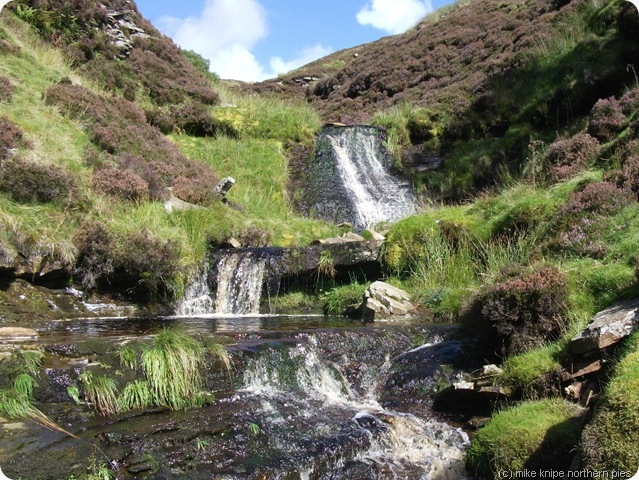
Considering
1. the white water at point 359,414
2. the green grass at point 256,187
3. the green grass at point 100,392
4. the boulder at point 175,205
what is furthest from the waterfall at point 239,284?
the green grass at point 100,392

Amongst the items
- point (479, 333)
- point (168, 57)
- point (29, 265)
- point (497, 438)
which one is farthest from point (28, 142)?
point (168, 57)

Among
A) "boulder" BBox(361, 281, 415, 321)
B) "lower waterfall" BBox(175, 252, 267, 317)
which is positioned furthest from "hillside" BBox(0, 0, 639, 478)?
"boulder" BBox(361, 281, 415, 321)

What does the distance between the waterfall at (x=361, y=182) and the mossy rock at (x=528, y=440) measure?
1150 centimetres

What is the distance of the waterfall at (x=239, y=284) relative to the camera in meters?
11.2

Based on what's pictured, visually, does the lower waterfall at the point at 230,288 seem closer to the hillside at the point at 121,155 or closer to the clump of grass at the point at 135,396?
the hillside at the point at 121,155

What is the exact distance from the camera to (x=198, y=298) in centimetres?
1108

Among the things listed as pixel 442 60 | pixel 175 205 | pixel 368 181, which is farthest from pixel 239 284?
pixel 442 60

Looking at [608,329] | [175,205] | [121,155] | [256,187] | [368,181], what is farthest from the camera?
[368,181]

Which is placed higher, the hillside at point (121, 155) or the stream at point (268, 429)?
the hillside at point (121, 155)

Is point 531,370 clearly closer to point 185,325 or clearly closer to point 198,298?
point 185,325

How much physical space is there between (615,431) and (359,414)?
2.88 metres

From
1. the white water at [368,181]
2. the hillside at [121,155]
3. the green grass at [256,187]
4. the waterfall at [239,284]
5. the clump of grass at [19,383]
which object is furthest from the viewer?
the white water at [368,181]

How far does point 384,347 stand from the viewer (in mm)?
7613

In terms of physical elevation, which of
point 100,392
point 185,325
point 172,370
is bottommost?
point 100,392
